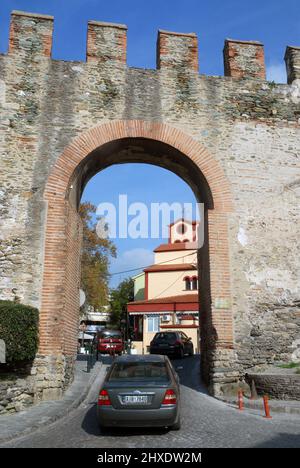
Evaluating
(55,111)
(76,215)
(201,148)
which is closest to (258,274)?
(201,148)

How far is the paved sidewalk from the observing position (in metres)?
6.20

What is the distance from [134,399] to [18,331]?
2.94 m

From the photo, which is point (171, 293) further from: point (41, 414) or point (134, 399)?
point (134, 399)

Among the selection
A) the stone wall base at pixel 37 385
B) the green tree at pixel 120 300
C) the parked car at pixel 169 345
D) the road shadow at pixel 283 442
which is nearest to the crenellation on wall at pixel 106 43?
the stone wall base at pixel 37 385

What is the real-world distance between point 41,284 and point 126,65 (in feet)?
20.2

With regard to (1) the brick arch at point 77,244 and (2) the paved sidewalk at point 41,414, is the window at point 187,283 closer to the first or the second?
(1) the brick arch at point 77,244

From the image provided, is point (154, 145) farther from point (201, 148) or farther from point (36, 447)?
point (36, 447)

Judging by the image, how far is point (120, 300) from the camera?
48.1 meters

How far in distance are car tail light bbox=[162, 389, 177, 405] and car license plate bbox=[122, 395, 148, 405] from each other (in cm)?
27

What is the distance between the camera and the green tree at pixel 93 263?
99.0ft

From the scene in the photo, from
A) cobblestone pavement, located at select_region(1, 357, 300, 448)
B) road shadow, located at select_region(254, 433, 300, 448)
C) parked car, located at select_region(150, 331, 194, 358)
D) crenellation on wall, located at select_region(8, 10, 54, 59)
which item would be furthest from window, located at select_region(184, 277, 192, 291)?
road shadow, located at select_region(254, 433, 300, 448)

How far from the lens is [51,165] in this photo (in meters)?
9.95

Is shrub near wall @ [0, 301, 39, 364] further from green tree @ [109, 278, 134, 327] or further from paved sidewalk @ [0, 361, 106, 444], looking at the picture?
green tree @ [109, 278, 134, 327]

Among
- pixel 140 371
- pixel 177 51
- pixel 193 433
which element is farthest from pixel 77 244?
pixel 193 433
